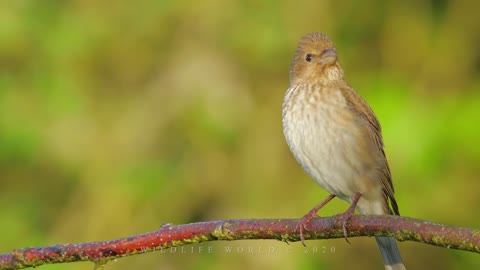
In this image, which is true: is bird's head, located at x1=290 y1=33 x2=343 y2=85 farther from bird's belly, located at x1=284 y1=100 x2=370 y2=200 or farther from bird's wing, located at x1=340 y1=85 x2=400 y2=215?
bird's belly, located at x1=284 y1=100 x2=370 y2=200

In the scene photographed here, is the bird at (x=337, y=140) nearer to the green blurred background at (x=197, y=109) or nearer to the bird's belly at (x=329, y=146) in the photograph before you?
the bird's belly at (x=329, y=146)

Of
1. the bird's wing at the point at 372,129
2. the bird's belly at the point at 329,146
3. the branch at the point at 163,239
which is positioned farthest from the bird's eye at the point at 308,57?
the branch at the point at 163,239

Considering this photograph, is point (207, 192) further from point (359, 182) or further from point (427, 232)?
point (427, 232)

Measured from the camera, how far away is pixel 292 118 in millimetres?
4957

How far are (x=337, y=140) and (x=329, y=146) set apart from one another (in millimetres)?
59

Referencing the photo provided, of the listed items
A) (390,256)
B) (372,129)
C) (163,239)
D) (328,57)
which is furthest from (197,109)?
(163,239)

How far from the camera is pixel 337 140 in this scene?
4.90 meters

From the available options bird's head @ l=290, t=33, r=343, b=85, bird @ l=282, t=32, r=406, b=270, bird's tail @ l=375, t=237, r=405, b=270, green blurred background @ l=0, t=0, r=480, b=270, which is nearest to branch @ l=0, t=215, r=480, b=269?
bird @ l=282, t=32, r=406, b=270

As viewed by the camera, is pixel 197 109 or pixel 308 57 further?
pixel 197 109

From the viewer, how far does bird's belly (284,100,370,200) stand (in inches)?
191

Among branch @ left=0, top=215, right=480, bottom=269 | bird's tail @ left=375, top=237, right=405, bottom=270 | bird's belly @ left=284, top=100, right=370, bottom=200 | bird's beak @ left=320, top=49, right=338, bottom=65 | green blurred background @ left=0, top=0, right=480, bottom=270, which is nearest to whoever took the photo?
branch @ left=0, top=215, right=480, bottom=269

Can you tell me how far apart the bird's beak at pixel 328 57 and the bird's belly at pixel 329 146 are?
0.35m

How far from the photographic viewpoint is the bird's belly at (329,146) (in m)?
4.85

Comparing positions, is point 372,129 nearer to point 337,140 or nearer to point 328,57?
point 337,140
